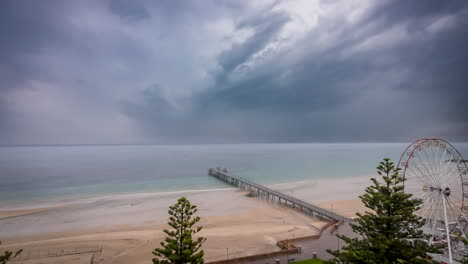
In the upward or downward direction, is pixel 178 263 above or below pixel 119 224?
above

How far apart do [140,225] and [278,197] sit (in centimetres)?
2189

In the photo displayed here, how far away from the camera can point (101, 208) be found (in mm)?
32281

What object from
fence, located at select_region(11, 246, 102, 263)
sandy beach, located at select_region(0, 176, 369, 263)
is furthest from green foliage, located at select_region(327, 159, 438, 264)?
fence, located at select_region(11, 246, 102, 263)

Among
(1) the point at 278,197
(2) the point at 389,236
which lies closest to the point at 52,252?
(2) the point at 389,236

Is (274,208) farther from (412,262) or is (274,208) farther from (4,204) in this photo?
(4,204)

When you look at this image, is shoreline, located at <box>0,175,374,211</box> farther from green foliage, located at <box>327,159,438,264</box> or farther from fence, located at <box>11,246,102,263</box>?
green foliage, located at <box>327,159,438,264</box>

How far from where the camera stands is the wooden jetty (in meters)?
27.2

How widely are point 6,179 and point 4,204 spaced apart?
27553 mm

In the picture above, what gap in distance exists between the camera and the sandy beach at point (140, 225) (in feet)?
63.1

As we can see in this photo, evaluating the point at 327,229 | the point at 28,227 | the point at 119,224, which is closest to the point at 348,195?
the point at 327,229

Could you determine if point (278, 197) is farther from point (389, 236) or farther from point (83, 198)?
point (83, 198)

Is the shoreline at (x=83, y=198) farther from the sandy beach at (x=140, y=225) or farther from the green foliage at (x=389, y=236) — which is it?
the green foliage at (x=389, y=236)

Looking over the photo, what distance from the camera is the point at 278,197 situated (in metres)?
38.4

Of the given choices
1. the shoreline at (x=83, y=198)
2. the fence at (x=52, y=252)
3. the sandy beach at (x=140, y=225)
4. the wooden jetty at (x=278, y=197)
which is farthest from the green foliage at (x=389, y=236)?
the shoreline at (x=83, y=198)
